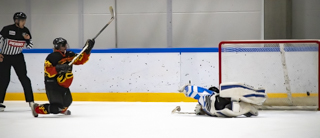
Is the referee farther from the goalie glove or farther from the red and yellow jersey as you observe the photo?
the goalie glove

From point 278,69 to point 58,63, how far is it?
2.42 meters

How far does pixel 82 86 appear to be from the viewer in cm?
711

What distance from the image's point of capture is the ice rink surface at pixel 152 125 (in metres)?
3.50

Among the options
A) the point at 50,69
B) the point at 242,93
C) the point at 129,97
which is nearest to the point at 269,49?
the point at 242,93

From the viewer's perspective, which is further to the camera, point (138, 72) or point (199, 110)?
point (138, 72)

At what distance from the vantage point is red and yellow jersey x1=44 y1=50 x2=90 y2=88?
474 cm

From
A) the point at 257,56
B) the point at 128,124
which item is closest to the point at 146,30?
the point at 257,56

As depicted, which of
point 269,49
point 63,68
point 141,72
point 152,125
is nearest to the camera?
point 152,125

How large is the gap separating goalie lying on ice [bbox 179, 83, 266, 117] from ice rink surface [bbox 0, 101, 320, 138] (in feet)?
0.34

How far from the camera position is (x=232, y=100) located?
4.74 meters

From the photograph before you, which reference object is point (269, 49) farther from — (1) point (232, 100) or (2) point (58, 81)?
(2) point (58, 81)

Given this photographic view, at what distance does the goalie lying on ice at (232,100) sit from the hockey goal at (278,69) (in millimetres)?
642

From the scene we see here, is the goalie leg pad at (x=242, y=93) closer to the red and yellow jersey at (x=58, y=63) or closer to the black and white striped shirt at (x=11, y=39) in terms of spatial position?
the red and yellow jersey at (x=58, y=63)

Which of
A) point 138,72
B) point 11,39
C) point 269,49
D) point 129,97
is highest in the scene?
point 11,39
